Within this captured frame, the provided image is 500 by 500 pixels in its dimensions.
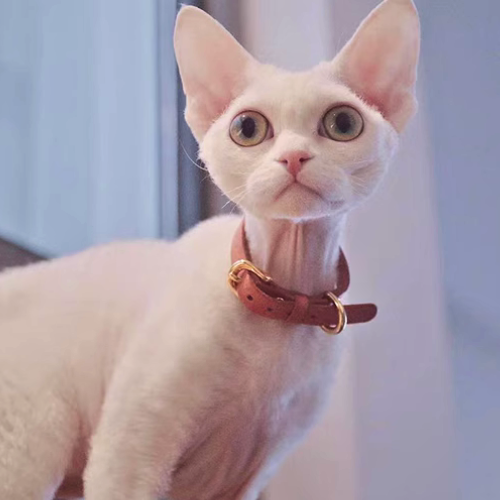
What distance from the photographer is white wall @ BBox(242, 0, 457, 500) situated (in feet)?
3.24

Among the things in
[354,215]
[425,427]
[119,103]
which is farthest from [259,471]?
[119,103]

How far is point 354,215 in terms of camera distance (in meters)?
1.07

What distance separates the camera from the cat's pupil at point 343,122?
65 cm

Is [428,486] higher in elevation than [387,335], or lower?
lower

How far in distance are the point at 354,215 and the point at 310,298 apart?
15.8 inches

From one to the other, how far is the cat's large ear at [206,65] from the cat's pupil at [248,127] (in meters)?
0.08

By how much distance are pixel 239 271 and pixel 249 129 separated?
0.13 metres

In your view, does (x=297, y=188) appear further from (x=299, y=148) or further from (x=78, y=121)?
(x=78, y=121)

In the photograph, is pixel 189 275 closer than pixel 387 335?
Yes

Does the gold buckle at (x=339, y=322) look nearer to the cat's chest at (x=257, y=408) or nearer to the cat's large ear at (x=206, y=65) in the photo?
the cat's chest at (x=257, y=408)

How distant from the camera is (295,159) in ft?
2.00

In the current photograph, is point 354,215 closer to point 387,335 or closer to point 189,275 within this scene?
point 387,335

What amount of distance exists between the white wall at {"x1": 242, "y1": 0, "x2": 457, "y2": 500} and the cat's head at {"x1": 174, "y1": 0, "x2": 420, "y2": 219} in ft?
1.18

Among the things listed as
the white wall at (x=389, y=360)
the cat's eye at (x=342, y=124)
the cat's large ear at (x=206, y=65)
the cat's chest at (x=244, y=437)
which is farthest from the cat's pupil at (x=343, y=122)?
the white wall at (x=389, y=360)
